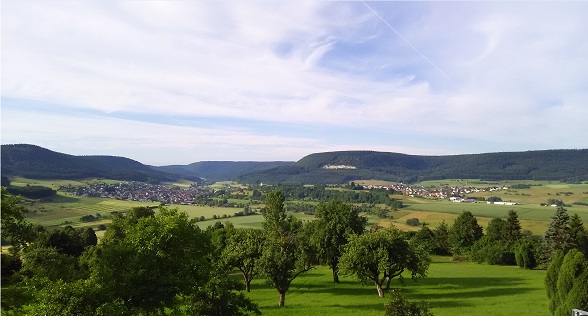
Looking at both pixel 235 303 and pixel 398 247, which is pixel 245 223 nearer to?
pixel 398 247

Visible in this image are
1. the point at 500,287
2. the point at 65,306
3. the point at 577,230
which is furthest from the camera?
the point at 577,230

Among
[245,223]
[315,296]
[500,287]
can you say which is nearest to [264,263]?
[315,296]

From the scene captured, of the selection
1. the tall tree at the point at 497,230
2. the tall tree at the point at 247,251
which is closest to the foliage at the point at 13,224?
the tall tree at the point at 247,251

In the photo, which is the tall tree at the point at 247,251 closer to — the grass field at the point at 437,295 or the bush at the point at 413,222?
the grass field at the point at 437,295

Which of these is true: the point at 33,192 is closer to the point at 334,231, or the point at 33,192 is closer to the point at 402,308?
the point at 334,231

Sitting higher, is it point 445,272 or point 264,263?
point 264,263

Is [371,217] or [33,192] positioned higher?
[33,192]

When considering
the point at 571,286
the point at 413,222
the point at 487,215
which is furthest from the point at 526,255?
the point at 487,215
